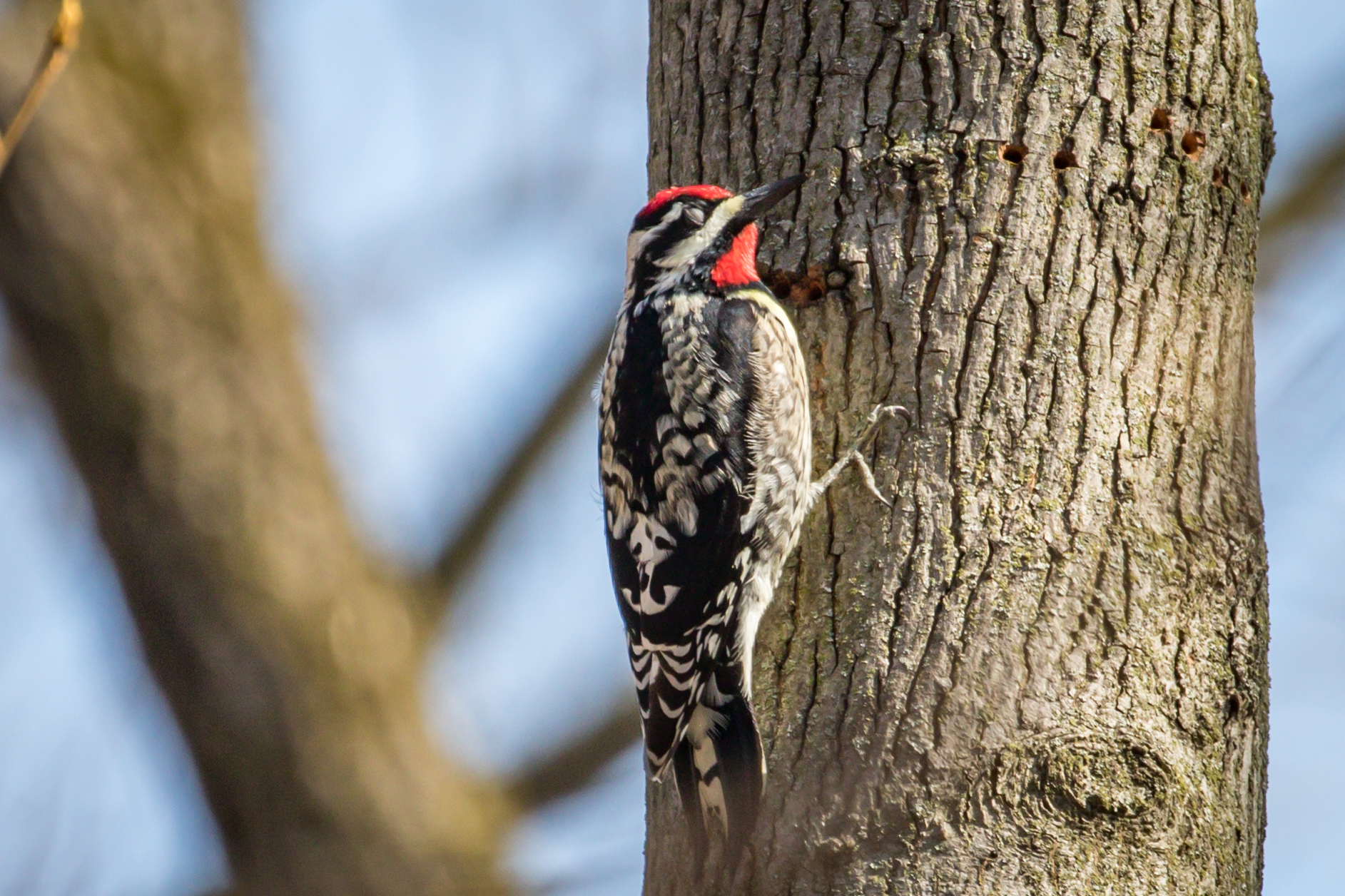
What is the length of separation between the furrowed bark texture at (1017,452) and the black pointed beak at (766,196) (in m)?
0.05

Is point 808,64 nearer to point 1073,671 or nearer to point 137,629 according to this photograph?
point 1073,671

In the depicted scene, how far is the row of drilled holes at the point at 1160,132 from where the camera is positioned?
9.65 feet

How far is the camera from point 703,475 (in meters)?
3.52

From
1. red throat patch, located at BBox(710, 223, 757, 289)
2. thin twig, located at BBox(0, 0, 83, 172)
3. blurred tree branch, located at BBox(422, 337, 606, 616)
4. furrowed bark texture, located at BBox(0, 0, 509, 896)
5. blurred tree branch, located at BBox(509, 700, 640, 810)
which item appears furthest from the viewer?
blurred tree branch, located at BBox(422, 337, 606, 616)

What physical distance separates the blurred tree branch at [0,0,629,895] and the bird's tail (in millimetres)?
851

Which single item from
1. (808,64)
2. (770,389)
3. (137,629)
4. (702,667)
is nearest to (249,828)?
(137,629)

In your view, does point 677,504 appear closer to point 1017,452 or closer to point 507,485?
point 1017,452

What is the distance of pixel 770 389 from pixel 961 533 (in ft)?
2.94

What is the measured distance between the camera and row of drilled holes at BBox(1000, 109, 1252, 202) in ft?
9.65

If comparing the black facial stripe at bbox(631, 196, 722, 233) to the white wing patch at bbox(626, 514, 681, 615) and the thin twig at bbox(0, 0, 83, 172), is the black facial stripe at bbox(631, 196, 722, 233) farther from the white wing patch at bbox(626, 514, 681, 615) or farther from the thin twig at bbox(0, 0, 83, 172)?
the thin twig at bbox(0, 0, 83, 172)

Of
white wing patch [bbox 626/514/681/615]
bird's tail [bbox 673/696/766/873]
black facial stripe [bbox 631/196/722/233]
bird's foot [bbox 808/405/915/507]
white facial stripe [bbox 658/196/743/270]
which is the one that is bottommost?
bird's tail [bbox 673/696/766/873]

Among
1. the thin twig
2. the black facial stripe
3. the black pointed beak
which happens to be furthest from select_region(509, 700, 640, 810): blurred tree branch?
the thin twig

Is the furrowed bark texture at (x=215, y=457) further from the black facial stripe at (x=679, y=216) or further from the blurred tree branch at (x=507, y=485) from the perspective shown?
the black facial stripe at (x=679, y=216)

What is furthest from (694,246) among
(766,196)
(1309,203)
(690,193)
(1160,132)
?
(1309,203)
